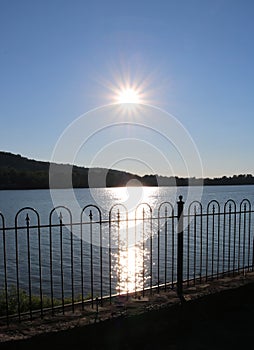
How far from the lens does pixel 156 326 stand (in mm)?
5488

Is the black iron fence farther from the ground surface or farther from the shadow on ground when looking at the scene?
the shadow on ground

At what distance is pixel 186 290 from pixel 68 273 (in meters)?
13.7

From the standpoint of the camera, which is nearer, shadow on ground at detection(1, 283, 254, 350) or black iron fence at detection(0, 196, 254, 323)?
shadow on ground at detection(1, 283, 254, 350)

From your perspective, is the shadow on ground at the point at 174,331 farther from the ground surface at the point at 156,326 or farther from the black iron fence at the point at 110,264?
the black iron fence at the point at 110,264

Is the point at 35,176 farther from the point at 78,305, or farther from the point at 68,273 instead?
the point at 78,305

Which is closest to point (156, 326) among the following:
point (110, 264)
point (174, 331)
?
point (174, 331)

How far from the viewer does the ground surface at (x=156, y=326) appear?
4.74 metres

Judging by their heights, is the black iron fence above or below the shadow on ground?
below

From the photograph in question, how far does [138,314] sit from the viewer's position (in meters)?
5.35

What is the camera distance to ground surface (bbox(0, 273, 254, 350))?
4.74 m

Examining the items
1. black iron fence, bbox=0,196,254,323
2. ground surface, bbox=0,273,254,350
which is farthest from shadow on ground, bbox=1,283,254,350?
black iron fence, bbox=0,196,254,323

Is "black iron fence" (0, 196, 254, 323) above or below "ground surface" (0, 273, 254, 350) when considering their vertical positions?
below

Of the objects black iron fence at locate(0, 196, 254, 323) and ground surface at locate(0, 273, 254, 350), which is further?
black iron fence at locate(0, 196, 254, 323)

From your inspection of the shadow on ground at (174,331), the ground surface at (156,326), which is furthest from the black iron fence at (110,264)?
the shadow on ground at (174,331)
